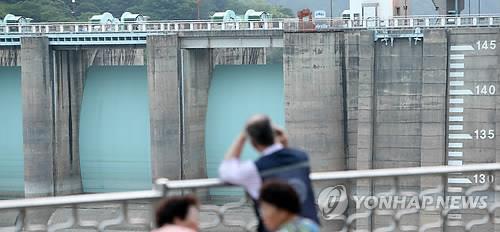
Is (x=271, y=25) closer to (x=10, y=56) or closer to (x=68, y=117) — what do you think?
(x=68, y=117)

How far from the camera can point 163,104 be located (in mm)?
24953

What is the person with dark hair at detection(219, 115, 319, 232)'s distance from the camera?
456 centimetres

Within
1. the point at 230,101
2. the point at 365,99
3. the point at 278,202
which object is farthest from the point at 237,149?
the point at 230,101

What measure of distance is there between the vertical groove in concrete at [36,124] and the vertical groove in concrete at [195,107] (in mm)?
3838

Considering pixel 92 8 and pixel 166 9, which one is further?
pixel 92 8

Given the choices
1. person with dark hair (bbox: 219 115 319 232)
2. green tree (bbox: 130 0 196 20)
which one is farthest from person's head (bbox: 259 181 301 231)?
green tree (bbox: 130 0 196 20)

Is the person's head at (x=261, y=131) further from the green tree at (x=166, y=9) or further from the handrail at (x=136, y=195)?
the green tree at (x=166, y=9)

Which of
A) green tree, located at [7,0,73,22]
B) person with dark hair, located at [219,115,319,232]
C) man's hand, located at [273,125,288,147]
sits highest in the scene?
green tree, located at [7,0,73,22]

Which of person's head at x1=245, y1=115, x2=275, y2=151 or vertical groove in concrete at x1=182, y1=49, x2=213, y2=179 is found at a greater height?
person's head at x1=245, y1=115, x2=275, y2=151

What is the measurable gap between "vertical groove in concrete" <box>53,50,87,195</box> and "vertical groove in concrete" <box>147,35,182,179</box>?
339 cm

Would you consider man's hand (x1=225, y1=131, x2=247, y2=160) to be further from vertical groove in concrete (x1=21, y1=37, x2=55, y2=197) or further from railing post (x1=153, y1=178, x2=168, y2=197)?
vertical groove in concrete (x1=21, y1=37, x2=55, y2=197)

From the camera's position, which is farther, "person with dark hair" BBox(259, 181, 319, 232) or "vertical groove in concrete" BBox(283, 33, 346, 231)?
"vertical groove in concrete" BBox(283, 33, 346, 231)

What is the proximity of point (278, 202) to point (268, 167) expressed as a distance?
39 cm

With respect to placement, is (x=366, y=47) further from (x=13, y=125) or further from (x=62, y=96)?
(x=13, y=125)
